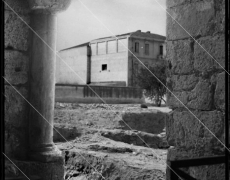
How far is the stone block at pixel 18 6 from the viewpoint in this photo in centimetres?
514

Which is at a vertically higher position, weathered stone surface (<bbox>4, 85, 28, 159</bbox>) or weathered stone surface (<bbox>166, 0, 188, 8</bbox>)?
weathered stone surface (<bbox>166, 0, 188, 8</bbox>)

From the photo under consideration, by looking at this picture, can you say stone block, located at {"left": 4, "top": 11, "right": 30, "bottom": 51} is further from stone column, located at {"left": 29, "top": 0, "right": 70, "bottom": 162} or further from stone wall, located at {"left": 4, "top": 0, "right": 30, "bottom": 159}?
stone column, located at {"left": 29, "top": 0, "right": 70, "bottom": 162}

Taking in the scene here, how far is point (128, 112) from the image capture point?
60.5 ft

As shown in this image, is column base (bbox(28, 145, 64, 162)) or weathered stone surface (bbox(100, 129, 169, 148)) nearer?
column base (bbox(28, 145, 64, 162))

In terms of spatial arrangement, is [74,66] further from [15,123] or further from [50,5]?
[15,123]

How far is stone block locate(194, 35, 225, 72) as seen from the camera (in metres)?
3.26

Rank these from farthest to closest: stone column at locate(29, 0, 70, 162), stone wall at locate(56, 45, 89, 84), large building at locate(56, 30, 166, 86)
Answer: stone wall at locate(56, 45, 89, 84), large building at locate(56, 30, 166, 86), stone column at locate(29, 0, 70, 162)

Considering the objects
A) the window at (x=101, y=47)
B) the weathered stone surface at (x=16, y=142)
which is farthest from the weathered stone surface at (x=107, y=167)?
the window at (x=101, y=47)

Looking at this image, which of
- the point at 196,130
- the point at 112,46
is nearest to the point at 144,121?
the point at 196,130

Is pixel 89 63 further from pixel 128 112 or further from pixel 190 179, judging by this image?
pixel 190 179

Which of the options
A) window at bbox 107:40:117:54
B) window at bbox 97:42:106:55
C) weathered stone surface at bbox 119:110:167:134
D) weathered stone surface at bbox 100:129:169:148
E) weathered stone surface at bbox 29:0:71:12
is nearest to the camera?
weathered stone surface at bbox 29:0:71:12

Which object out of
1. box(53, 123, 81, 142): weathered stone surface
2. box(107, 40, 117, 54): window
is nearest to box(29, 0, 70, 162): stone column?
box(53, 123, 81, 142): weathered stone surface

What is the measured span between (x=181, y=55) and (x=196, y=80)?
0.31m

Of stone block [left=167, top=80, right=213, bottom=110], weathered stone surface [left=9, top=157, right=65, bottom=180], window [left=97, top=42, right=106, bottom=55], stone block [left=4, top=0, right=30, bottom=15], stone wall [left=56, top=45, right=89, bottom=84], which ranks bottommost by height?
weathered stone surface [left=9, top=157, right=65, bottom=180]
